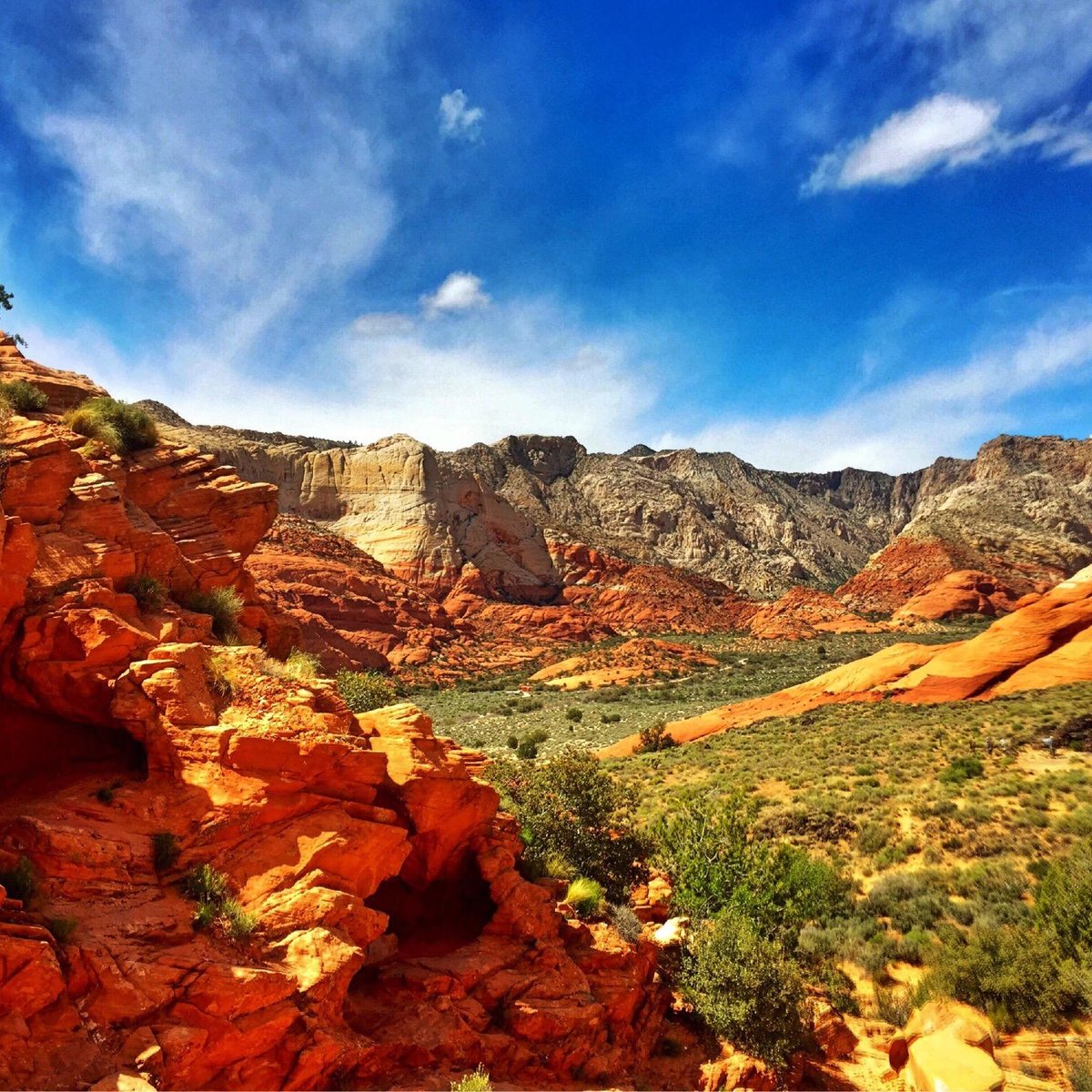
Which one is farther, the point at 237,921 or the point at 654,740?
the point at 654,740

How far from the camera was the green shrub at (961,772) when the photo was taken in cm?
2141

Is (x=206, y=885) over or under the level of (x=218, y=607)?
under

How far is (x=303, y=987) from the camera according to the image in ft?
21.2

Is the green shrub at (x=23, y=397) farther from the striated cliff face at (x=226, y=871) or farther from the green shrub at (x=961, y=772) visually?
the green shrub at (x=961, y=772)

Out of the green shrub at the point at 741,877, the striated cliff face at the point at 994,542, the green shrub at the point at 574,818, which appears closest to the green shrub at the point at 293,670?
the green shrub at the point at 574,818

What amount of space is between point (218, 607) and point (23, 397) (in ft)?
14.8

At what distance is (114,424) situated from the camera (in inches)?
503

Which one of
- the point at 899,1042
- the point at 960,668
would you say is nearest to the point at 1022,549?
the point at 960,668

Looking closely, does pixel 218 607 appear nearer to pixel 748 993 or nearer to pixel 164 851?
pixel 164 851

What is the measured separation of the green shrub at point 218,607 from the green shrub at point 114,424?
129 inches

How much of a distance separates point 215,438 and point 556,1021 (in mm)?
85460

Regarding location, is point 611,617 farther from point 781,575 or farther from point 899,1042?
point 899,1042

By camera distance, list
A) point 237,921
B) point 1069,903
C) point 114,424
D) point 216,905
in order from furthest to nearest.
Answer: point 1069,903, point 114,424, point 216,905, point 237,921

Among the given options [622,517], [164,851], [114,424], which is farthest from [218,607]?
[622,517]
